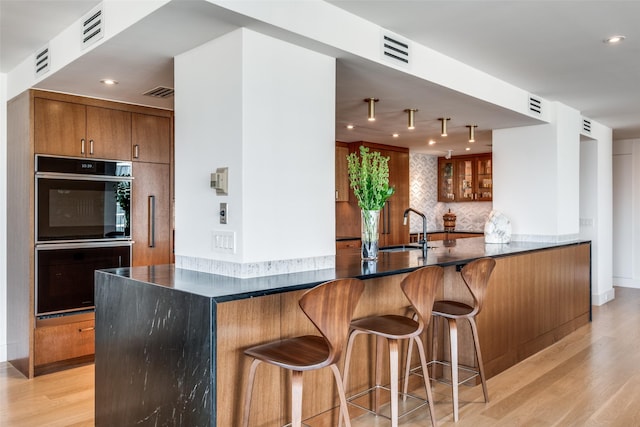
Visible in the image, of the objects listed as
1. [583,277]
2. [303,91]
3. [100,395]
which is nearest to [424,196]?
[583,277]

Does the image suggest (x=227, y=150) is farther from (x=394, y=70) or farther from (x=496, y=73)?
(x=496, y=73)

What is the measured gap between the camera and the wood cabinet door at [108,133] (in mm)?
4020

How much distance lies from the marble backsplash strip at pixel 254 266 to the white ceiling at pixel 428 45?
1208 millimetres

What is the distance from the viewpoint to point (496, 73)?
4043 mm

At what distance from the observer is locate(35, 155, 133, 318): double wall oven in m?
3.76

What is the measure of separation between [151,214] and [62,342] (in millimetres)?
1245

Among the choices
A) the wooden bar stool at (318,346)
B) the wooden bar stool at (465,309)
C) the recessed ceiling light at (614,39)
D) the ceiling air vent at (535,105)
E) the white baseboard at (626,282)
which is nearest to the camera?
the wooden bar stool at (318,346)

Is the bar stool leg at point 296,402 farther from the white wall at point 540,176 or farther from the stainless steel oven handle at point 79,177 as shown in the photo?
the white wall at point 540,176

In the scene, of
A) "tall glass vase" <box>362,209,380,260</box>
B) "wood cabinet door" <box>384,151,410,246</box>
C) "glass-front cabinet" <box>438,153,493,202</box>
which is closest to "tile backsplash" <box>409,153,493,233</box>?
→ "glass-front cabinet" <box>438,153,493,202</box>

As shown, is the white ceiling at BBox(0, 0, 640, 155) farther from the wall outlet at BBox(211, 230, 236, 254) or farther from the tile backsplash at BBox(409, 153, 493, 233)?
the tile backsplash at BBox(409, 153, 493, 233)

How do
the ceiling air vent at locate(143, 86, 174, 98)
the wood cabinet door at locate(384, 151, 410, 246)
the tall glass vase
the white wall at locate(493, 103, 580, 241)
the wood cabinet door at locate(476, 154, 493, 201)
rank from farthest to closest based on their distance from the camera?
the wood cabinet door at locate(476, 154, 493, 201) < the wood cabinet door at locate(384, 151, 410, 246) < the white wall at locate(493, 103, 580, 241) < the ceiling air vent at locate(143, 86, 174, 98) < the tall glass vase

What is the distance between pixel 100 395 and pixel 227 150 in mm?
1508

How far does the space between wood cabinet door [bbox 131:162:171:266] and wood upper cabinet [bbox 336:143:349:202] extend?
9.41 feet

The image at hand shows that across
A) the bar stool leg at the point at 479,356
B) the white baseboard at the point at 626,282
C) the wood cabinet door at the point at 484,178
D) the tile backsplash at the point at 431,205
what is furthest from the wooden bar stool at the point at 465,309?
the white baseboard at the point at 626,282
